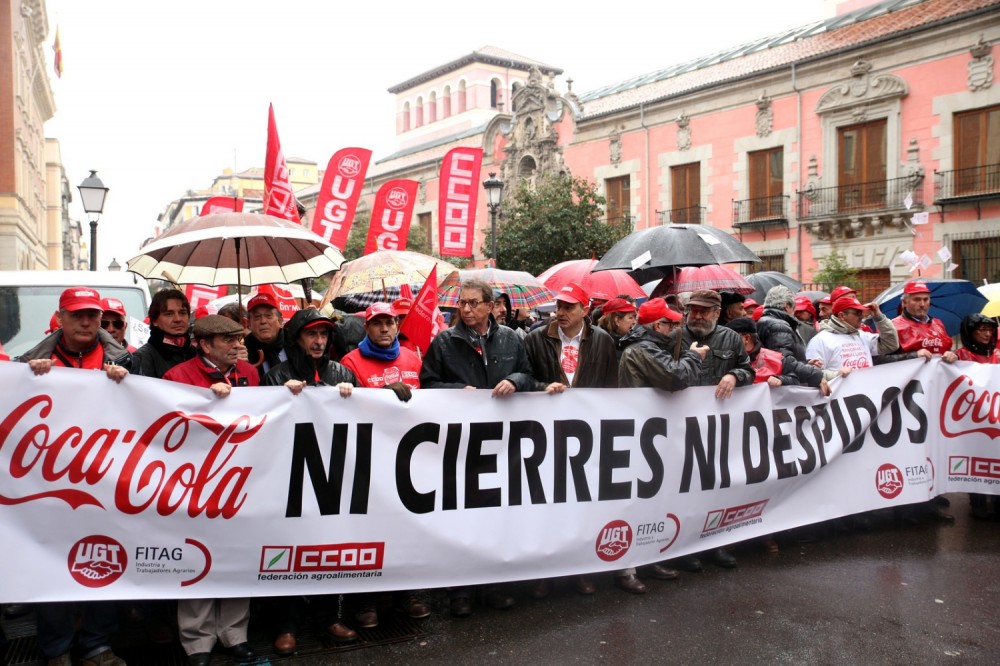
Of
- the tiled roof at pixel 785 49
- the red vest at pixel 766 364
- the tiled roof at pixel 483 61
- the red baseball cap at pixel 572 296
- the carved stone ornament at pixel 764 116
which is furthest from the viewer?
the tiled roof at pixel 483 61

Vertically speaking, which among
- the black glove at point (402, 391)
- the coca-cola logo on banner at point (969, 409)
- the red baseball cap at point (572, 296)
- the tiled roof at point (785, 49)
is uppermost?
the tiled roof at point (785, 49)

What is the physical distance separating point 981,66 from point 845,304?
16.6 m

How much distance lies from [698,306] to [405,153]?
131 ft

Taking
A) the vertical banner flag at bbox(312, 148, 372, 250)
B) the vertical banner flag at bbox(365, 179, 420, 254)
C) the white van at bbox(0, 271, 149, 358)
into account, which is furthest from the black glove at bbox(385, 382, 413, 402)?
the vertical banner flag at bbox(365, 179, 420, 254)

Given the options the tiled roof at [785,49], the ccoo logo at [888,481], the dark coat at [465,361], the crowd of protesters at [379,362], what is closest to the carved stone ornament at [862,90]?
the tiled roof at [785,49]

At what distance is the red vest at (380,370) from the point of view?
5031mm

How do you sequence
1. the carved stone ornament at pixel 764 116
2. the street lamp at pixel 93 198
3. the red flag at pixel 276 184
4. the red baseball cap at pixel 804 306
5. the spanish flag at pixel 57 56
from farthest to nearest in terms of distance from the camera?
1. the spanish flag at pixel 57 56
2. the carved stone ornament at pixel 764 116
3. the street lamp at pixel 93 198
4. the red baseball cap at pixel 804 306
5. the red flag at pixel 276 184

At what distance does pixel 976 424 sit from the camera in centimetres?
623

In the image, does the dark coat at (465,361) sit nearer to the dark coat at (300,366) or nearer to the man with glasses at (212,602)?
the dark coat at (300,366)

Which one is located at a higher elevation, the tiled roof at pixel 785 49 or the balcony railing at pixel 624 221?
the tiled roof at pixel 785 49

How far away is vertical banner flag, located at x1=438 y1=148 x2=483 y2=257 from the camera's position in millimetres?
13375

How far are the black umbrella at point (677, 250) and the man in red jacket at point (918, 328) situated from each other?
1358 mm

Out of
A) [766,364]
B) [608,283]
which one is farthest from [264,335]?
[608,283]

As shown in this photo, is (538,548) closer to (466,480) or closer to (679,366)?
(466,480)
